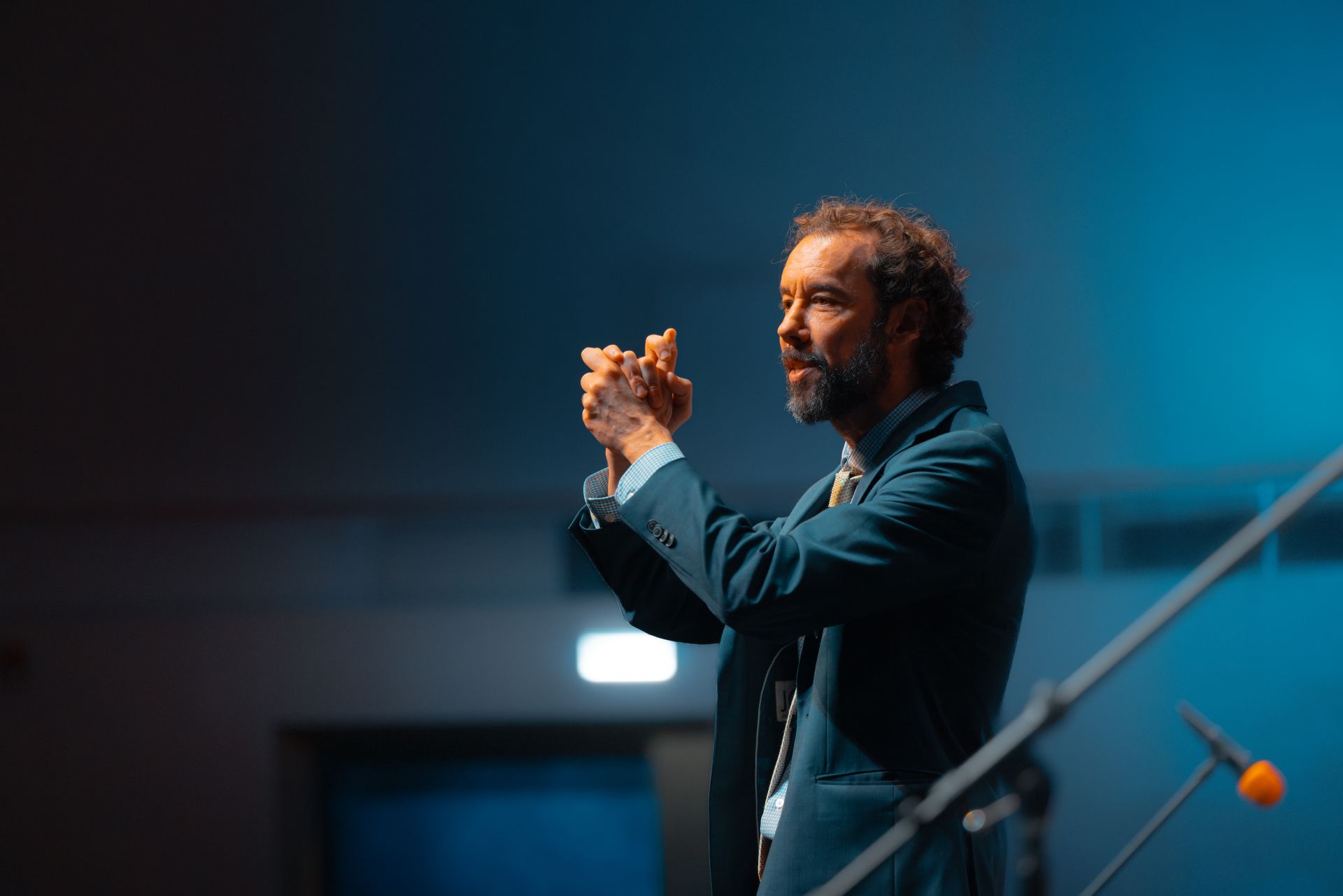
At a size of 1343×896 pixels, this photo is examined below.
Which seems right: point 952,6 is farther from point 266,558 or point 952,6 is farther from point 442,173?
point 266,558

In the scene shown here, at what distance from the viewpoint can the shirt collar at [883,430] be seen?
50.3 inches

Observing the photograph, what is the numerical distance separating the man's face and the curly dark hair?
18 mm

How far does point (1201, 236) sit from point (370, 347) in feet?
5.98

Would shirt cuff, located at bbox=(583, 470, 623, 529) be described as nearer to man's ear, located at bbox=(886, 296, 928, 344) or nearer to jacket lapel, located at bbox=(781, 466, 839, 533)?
jacket lapel, located at bbox=(781, 466, 839, 533)

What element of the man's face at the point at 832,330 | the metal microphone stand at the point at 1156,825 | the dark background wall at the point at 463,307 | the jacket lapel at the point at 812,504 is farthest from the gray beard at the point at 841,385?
the dark background wall at the point at 463,307

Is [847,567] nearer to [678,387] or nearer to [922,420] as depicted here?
[922,420]

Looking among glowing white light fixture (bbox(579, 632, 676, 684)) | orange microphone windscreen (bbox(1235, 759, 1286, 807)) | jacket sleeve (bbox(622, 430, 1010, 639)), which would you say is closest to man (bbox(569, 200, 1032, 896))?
jacket sleeve (bbox(622, 430, 1010, 639))

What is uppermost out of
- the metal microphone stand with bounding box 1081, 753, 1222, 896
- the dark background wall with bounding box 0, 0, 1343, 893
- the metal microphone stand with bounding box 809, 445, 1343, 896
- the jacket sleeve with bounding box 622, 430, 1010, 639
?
the dark background wall with bounding box 0, 0, 1343, 893

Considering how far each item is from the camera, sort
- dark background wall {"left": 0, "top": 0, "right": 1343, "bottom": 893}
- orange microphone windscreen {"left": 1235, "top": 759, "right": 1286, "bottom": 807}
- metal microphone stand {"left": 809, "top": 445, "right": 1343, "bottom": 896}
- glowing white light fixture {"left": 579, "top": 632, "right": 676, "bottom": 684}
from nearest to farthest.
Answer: metal microphone stand {"left": 809, "top": 445, "right": 1343, "bottom": 896}, orange microphone windscreen {"left": 1235, "top": 759, "right": 1286, "bottom": 807}, dark background wall {"left": 0, "top": 0, "right": 1343, "bottom": 893}, glowing white light fixture {"left": 579, "top": 632, "right": 676, "bottom": 684}

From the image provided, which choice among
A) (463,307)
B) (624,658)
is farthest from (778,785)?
(463,307)

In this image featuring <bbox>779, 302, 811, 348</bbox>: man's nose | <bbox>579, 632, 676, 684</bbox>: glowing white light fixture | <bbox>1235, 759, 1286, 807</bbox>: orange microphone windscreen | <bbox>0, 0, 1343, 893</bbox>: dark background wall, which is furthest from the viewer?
<bbox>579, 632, 676, 684</bbox>: glowing white light fixture

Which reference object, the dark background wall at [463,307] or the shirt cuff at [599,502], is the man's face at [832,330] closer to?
the shirt cuff at [599,502]

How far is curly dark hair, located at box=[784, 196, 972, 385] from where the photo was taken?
1.33 meters

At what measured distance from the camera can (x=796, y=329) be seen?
4.28ft
